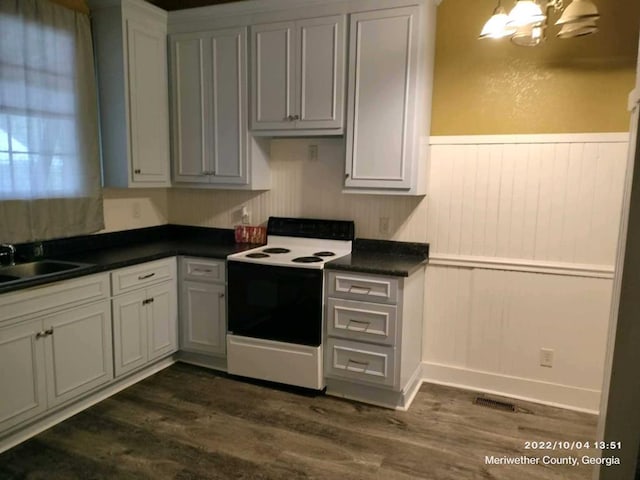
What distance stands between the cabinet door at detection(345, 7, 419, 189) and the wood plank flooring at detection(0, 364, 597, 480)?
1.45 metres

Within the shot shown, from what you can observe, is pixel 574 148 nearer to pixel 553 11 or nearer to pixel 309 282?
pixel 553 11

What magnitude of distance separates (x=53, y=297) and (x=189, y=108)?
1.69 meters

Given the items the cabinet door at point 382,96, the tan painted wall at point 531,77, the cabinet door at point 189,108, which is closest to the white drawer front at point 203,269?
the cabinet door at point 189,108

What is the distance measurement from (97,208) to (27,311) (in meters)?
1.04

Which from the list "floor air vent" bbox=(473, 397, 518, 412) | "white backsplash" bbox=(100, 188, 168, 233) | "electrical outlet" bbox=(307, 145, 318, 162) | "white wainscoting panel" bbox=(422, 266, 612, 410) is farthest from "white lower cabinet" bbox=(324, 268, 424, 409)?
"white backsplash" bbox=(100, 188, 168, 233)

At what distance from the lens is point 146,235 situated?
3732 mm

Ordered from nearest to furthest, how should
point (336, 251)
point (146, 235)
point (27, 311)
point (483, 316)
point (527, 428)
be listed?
point (27, 311)
point (527, 428)
point (483, 316)
point (336, 251)
point (146, 235)

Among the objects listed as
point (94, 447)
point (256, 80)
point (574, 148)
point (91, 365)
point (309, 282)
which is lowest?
point (94, 447)

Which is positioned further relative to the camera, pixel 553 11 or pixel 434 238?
pixel 434 238

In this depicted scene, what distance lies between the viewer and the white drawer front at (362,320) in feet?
9.01

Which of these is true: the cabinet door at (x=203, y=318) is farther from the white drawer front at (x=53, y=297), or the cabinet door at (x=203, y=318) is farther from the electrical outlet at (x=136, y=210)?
the electrical outlet at (x=136, y=210)

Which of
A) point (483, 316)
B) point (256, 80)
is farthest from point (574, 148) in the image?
point (256, 80)

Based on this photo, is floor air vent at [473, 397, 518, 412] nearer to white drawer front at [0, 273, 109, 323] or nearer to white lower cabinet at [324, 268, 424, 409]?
white lower cabinet at [324, 268, 424, 409]

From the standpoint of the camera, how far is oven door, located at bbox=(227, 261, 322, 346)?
288cm
